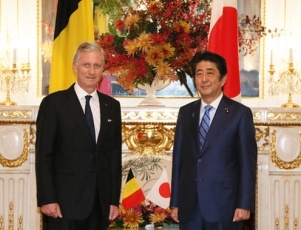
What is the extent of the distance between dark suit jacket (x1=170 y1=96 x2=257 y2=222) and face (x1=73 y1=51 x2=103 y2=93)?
60 cm

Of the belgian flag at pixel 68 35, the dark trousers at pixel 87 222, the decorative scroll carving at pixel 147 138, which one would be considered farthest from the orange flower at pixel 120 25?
the dark trousers at pixel 87 222

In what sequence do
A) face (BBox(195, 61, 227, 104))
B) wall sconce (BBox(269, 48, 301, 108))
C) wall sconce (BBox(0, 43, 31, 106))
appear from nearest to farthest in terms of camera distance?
face (BBox(195, 61, 227, 104)) → wall sconce (BBox(0, 43, 31, 106)) → wall sconce (BBox(269, 48, 301, 108))

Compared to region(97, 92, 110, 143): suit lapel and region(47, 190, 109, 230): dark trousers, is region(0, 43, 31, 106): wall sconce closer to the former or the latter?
region(97, 92, 110, 143): suit lapel

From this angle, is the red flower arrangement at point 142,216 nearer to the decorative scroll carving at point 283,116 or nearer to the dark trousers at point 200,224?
the decorative scroll carving at point 283,116

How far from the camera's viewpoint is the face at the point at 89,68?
3627 millimetres

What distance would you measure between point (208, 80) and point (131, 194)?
5.91 feet

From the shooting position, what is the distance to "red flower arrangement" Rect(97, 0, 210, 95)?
4.93m

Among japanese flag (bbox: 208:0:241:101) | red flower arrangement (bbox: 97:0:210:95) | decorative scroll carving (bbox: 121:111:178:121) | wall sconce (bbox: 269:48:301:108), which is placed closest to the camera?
red flower arrangement (bbox: 97:0:210:95)

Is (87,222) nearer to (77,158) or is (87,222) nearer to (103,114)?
(77,158)

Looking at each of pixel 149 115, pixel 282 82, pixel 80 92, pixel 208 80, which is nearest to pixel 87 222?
pixel 80 92

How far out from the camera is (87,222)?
360cm

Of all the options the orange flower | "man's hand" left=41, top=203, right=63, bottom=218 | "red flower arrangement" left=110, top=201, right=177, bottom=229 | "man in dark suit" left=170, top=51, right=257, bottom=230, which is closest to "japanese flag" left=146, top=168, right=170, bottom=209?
"red flower arrangement" left=110, top=201, right=177, bottom=229

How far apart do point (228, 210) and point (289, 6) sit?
3.26 metres

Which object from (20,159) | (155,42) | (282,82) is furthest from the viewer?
(282,82)
